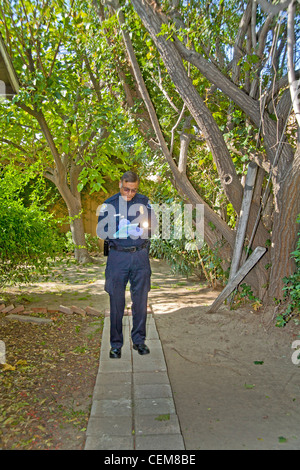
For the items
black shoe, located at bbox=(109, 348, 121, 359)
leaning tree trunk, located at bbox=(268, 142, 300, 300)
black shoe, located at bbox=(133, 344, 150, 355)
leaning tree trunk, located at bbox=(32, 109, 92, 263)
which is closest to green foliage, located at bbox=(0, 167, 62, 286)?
black shoe, located at bbox=(109, 348, 121, 359)

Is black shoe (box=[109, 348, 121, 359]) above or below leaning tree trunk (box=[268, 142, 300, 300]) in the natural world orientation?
below

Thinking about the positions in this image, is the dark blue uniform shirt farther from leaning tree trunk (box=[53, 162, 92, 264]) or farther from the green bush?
leaning tree trunk (box=[53, 162, 92, 264])

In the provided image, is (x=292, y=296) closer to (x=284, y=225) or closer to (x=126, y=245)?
(x=284, y=225)

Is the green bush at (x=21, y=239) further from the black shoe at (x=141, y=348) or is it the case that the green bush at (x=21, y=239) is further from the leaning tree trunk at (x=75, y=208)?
the leaning tree trunk at (x=75, y=208)

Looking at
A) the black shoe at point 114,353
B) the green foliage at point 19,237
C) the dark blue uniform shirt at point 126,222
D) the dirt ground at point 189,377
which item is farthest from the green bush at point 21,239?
the black shoe at point 114,353

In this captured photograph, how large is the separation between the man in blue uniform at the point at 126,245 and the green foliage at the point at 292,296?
62.7 inches

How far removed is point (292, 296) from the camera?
4227mm

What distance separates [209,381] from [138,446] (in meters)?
1.17

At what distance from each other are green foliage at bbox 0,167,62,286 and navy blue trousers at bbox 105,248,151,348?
6.62ft

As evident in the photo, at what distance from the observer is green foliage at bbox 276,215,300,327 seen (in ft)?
13.6

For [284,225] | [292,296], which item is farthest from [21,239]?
[292,296]

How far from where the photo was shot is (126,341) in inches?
174

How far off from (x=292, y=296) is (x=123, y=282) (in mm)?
1872
